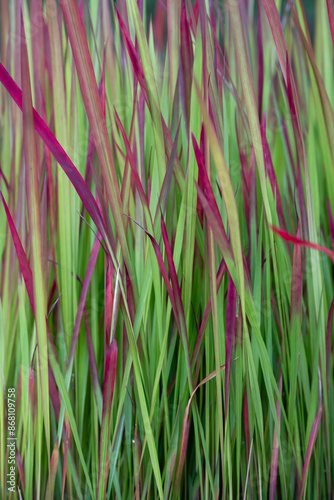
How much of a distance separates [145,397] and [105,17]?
0.43 meters

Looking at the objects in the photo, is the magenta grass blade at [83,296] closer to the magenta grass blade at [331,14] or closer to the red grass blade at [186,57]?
the red grass blade at [186,57]

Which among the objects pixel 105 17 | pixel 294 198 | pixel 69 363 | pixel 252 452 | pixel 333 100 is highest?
pixel 105 17

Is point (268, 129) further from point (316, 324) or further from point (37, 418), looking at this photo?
point (37, 418)

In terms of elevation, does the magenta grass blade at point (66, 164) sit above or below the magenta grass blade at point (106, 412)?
above

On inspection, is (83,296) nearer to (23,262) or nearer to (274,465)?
(23,262)

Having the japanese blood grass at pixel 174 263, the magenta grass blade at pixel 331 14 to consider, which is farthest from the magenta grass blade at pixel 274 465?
the magenta grass blade at pixel 331 14

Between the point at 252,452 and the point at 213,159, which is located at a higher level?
the point at 213,159

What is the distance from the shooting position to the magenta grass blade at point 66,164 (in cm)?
34

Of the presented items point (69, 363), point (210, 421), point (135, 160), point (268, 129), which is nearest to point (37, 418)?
point (69, 363)

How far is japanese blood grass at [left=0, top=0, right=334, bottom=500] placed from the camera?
0.37 m

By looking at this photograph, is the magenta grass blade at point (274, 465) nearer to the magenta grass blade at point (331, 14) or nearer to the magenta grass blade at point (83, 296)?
the magenta grass blade at point (83, 296)

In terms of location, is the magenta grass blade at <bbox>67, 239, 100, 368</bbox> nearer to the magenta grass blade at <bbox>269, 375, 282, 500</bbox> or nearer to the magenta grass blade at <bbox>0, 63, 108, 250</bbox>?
the magenta grass blade at <bbox>0, 63, 108, 250</bbox>

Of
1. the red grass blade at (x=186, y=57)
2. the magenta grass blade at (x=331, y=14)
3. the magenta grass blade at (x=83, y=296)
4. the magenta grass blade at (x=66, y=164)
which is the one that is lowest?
the magenta grass blade at (x=83, y=296)

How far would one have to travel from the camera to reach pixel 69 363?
0.39 meters
